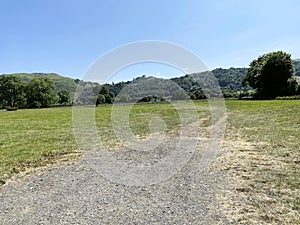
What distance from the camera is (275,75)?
205 feet

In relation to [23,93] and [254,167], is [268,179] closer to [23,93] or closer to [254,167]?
[254,167]

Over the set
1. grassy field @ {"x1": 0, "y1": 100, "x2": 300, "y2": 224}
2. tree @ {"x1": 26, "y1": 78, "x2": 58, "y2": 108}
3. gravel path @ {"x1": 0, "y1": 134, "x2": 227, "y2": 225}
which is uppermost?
tree @ {"x1": 26, "y1": 78, "x2": 58, "y2": 108}

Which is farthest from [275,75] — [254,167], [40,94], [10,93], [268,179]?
[10,93]

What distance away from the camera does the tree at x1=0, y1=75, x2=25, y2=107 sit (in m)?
93.9

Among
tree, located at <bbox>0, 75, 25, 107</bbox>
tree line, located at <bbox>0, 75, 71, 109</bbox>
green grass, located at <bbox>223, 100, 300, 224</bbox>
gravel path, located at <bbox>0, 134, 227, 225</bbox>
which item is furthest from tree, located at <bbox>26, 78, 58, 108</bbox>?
gravel path, located at <bbox>0, 134, 227, 225</bbox>

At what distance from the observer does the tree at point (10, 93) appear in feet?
308

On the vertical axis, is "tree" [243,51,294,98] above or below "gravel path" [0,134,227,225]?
above

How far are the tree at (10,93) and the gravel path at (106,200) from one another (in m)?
95.3

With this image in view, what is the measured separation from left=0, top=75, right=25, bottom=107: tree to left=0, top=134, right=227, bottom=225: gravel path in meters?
95.3

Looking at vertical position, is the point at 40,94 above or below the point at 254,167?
above

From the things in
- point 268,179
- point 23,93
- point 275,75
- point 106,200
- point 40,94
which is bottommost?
point 106,200

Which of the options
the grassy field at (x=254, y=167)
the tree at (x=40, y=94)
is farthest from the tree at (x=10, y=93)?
the grassy field at (x=254, y=167)

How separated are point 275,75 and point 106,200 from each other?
6446cm

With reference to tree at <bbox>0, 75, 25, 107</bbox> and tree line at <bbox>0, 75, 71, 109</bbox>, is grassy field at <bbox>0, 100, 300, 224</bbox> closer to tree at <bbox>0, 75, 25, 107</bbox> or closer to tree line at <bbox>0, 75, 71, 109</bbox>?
tree line at <bbox>0, 75, 71, 109</bbox>
